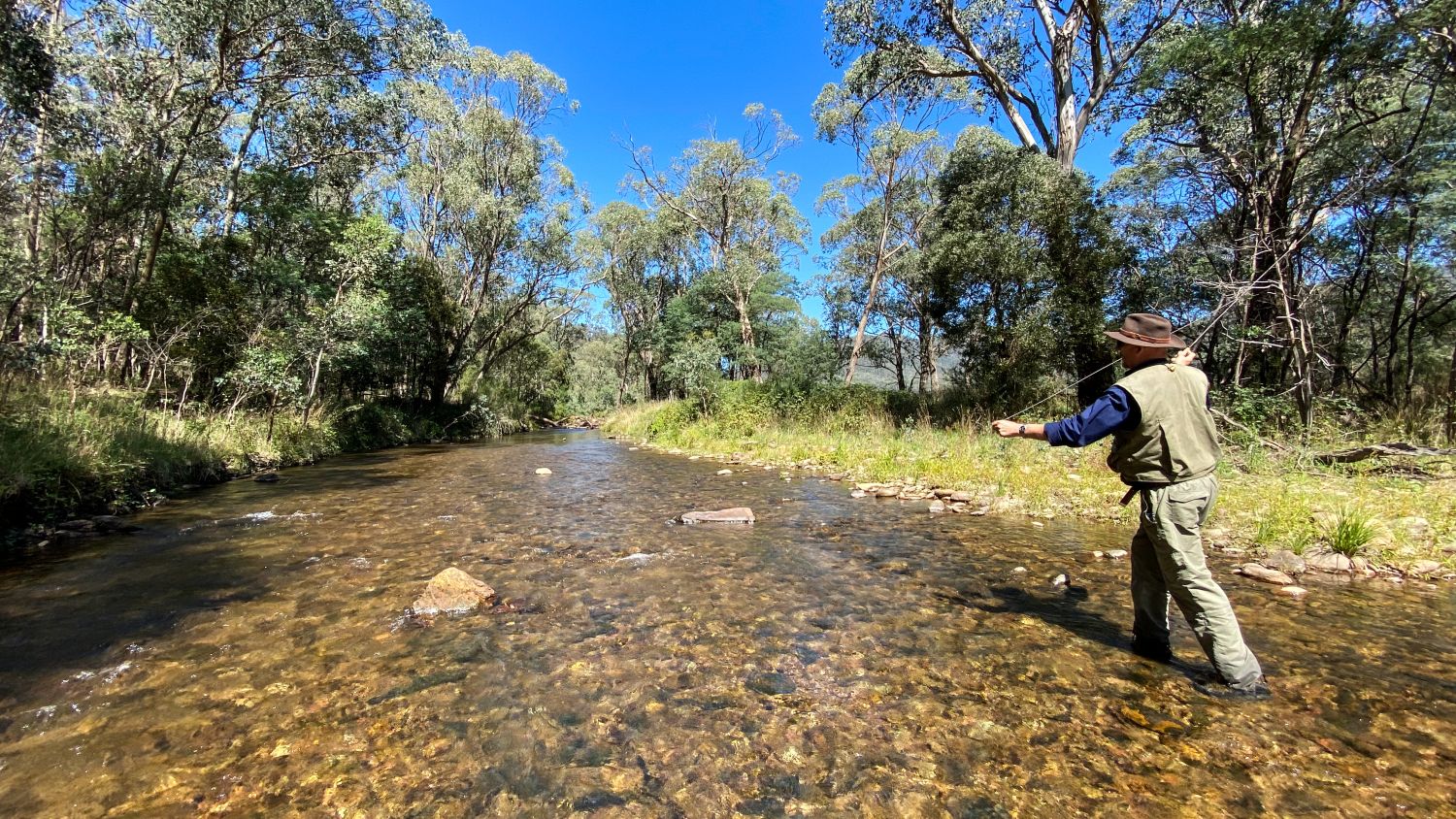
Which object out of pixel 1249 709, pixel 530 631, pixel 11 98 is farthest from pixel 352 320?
pixel 1249 709

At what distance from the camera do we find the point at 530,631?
415 centimetres

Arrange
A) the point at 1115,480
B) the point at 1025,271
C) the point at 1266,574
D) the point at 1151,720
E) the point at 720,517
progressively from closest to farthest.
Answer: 1. the point at 1151,720
2. the point at 1266,574
3. the point at 720,517
4. the point at 1115,480
5. the point at 1025,271

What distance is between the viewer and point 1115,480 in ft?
28.3

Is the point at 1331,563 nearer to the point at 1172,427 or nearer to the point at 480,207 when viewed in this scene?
the point at 1172,427

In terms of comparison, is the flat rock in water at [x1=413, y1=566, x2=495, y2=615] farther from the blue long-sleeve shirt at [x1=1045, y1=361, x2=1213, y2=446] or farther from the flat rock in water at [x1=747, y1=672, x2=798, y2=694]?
the blue long-sleeve shirt at [x1=1045, y1=361, x2=1213, y2=446]

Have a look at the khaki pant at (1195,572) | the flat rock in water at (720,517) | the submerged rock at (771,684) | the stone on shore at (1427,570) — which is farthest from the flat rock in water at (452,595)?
the stone on shore at (1427,570)

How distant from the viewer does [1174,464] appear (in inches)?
130

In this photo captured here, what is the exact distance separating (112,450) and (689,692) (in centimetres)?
1021

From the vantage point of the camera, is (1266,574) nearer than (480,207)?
Yes

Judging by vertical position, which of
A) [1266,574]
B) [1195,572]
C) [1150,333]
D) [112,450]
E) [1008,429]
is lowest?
[1266,574]

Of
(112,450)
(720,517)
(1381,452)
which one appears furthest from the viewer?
(112,450)

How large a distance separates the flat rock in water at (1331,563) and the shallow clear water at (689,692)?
54 cm

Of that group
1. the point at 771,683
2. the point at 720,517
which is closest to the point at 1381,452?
the point at 720,517

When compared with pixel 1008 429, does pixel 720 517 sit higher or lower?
lower
